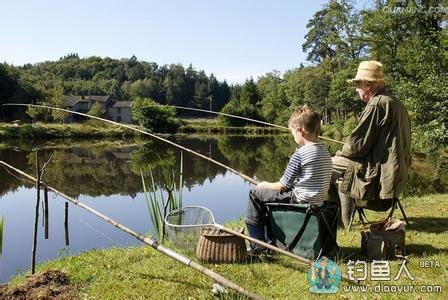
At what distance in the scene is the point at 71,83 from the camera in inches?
3561

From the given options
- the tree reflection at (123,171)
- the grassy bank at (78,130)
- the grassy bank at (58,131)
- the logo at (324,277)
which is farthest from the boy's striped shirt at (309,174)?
the grassy bank at (78,130)

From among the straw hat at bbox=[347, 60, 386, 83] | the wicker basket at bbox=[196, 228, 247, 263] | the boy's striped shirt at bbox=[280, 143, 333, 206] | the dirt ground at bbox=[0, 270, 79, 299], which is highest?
the straw hat at bbox=[347, 60, 386, 83]

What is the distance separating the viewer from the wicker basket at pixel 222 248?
4.23m

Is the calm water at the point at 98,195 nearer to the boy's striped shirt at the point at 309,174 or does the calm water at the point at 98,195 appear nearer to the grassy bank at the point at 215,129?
the boy's striped shirt at the point at 309,174

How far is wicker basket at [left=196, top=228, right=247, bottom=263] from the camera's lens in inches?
167

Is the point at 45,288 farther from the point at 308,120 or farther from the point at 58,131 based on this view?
the point at 58,131

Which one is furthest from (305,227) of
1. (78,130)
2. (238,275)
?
(78,130)

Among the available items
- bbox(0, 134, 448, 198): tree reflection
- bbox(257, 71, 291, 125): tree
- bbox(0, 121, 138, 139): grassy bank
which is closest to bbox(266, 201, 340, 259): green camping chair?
bbox(0, 134, 448, 198): tree reflection

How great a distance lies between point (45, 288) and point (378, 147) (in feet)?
11.3

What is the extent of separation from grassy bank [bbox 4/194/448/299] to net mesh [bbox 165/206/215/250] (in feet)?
0.58

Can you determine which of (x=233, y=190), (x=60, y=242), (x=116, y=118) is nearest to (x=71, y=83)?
(x=116, y=118)

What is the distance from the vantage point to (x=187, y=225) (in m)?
4.41

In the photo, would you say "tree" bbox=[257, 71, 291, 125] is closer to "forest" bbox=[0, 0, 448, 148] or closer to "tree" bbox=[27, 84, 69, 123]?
"forest" bbox=[0, 0, 448, 148]

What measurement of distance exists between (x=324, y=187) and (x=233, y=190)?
1286 centimetres
